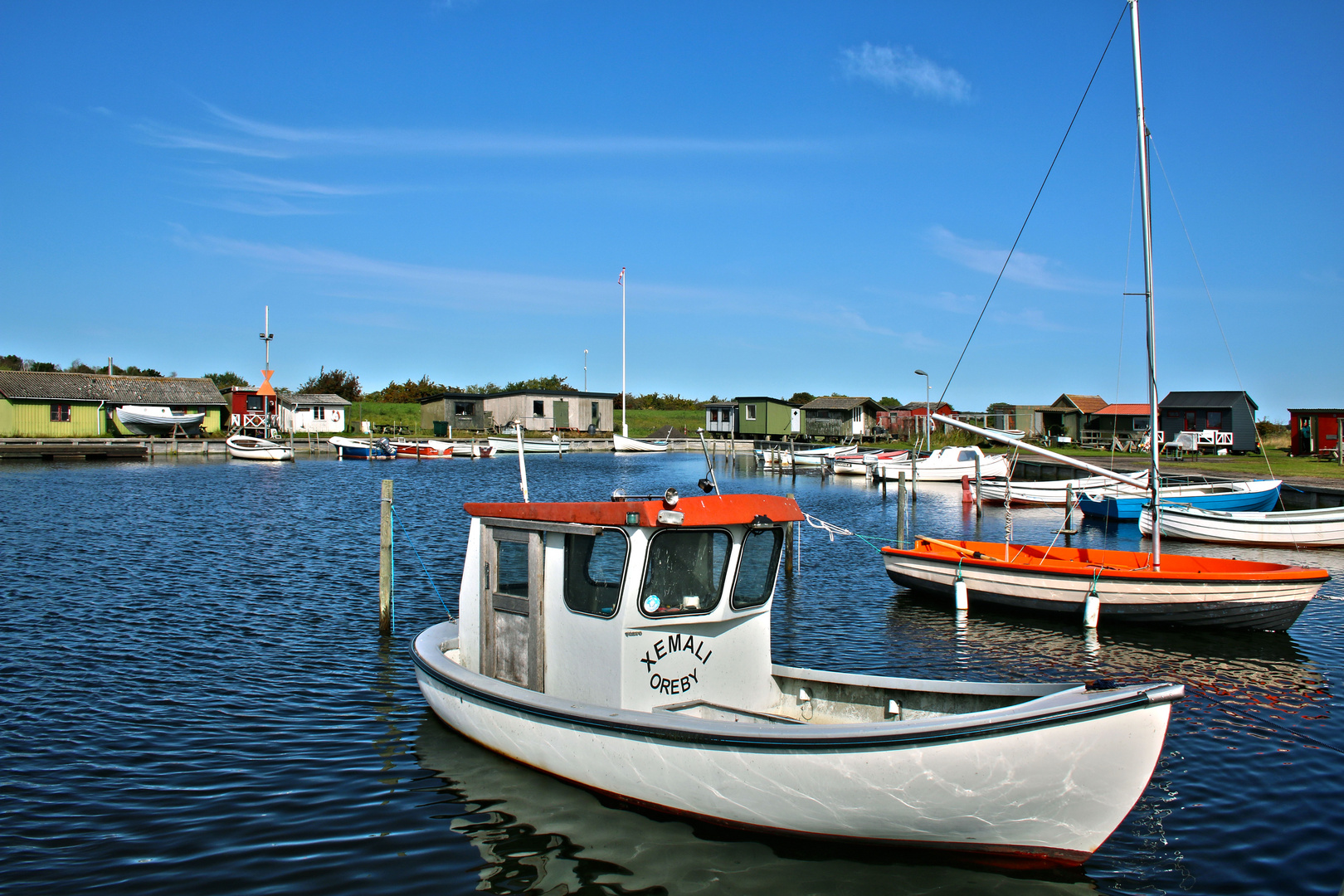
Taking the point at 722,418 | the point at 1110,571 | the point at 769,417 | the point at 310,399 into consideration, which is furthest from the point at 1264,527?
the point at 310,399

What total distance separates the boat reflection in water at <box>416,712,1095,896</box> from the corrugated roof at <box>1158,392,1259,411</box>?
57.1m

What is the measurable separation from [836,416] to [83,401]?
6335 cm

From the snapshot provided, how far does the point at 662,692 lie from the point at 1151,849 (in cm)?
475

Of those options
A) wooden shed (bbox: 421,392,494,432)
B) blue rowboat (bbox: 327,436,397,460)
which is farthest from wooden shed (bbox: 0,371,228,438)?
wooden shed (bbox: 421,392,494,432)

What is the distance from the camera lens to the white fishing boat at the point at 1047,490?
116 ft

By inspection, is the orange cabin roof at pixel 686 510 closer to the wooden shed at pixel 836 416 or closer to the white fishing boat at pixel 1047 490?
the white fishing boat at pixel 1047 490

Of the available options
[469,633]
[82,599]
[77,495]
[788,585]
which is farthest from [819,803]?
[77,495]

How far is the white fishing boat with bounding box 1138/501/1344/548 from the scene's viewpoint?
2584 centimetres

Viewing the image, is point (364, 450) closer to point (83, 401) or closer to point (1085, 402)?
point (83, 401)

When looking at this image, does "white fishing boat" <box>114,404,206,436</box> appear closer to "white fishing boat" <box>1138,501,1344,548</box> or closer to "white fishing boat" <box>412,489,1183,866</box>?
"white fishing boat" <box>1138,501,1344,548</box>

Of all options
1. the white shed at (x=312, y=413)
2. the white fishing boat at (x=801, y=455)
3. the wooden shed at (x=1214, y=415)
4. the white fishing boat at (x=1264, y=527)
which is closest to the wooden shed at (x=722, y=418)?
the white fishing boat at (x=801, y=455)

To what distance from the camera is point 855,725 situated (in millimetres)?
6715

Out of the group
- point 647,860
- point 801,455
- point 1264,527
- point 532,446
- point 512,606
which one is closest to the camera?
point 647,860

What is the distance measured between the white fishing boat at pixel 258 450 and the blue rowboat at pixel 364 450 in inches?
172
